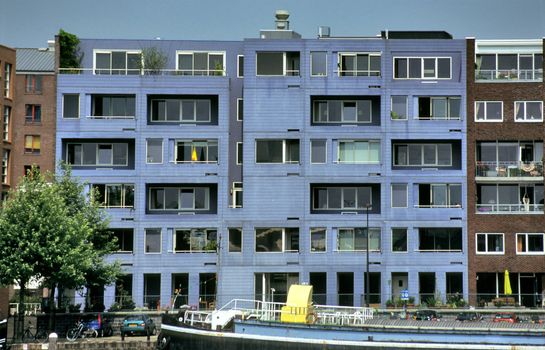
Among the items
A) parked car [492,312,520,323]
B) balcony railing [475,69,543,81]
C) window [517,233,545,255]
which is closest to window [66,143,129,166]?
balcony railing [475,69,543,81]

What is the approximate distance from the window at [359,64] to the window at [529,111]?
38.9ft

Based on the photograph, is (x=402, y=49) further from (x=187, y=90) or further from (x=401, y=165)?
(x=187, y=90)

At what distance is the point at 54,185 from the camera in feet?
285

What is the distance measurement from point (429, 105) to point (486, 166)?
681 centimetres

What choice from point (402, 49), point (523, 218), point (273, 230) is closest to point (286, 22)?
point (402, 49)

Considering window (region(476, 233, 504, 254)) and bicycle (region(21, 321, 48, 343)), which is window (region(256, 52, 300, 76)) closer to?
window (region(476, 233, 504, 254))

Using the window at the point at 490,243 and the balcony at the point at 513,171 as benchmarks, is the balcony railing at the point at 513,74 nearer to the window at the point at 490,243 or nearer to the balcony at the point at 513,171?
the balcony at the point at 513,171

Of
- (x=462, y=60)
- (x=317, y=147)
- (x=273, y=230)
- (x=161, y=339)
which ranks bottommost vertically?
(x=161, y=339)

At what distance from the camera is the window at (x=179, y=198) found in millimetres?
97688

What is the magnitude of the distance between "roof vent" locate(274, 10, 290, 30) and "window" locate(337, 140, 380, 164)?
12710 millimetres

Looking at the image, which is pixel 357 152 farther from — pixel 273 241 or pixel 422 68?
pixel 273 241

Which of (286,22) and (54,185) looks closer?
(54,185)

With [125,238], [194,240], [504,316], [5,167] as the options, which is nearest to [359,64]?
[194,240]

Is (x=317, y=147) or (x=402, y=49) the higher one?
(x=402, y=49)
